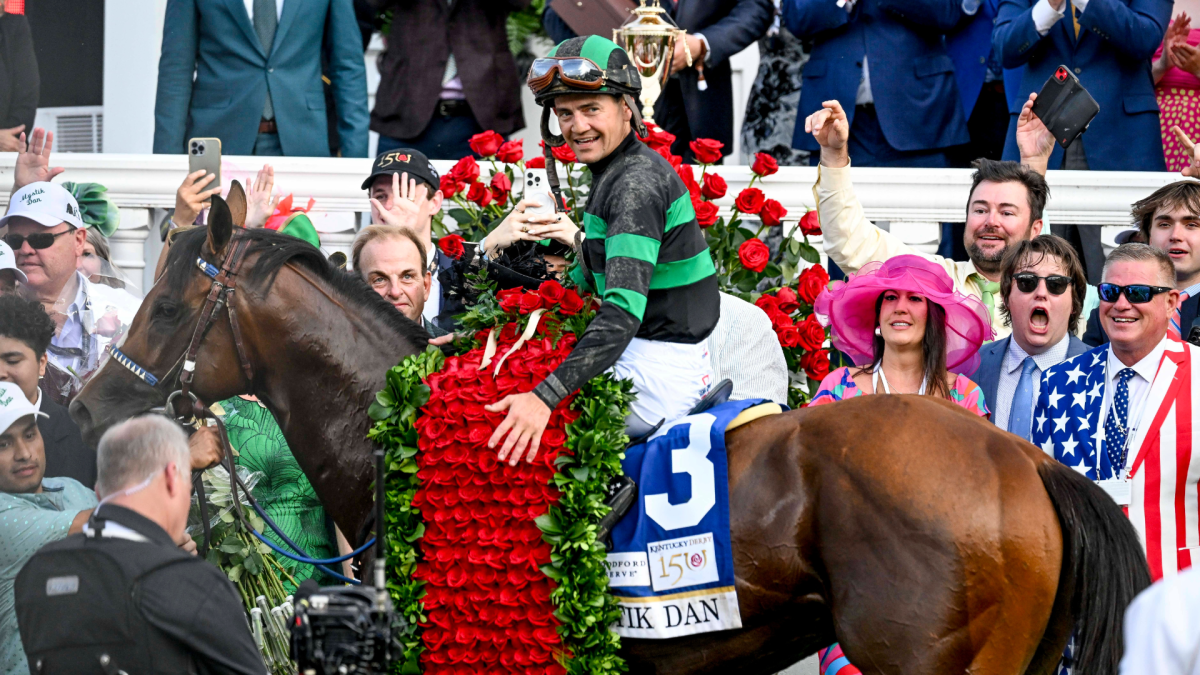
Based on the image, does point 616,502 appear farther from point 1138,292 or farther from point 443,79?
point 443,79

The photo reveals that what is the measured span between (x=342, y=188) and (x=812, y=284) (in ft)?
7.78

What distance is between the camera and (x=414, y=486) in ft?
13.0

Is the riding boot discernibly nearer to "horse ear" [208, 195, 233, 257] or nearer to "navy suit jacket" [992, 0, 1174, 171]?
"horse ear" [208, 195, 233, 257]

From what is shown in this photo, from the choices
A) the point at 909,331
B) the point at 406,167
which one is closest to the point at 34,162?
the point at 406,167

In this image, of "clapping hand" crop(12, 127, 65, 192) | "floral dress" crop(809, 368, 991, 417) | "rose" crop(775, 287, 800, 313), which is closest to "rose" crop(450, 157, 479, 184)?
"rose" crop(775, 287, 800, 313)

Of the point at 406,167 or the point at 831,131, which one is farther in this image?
the point at 406,167

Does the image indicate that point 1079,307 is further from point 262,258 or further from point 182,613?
point 182,613

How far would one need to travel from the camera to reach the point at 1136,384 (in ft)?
14.6

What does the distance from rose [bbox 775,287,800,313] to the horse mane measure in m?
1.50

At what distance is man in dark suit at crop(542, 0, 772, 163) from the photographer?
6.83 m

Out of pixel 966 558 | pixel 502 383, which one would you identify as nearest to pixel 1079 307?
pixel 966 558

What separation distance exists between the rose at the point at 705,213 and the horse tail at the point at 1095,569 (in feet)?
6.37

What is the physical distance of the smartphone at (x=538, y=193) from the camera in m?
4.89

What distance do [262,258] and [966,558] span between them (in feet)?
8.15
